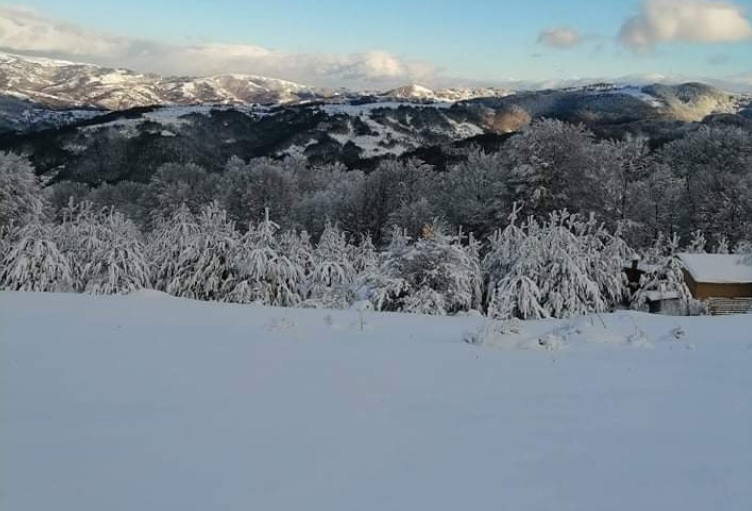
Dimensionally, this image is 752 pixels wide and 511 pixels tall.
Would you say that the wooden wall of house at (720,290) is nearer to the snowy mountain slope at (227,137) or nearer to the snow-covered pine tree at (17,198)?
the snow-covered pine tree at (17,198)

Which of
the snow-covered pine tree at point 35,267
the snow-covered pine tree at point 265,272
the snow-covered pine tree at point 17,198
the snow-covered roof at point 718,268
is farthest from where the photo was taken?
the snow-covered pine tree at point 17,198

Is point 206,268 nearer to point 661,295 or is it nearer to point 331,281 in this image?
point 331,281

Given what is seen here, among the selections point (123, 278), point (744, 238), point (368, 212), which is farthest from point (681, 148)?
point (123, 278)

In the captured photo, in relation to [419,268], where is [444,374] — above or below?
above

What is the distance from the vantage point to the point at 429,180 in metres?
46.9

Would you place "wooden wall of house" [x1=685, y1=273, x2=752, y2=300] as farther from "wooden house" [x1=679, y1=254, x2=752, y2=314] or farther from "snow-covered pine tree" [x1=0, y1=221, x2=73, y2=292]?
"snow-covered pine tree" [x1=0, y1=221, x2=73, y2=292]

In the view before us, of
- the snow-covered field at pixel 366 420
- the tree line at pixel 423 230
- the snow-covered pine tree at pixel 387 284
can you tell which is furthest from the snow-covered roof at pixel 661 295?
the snow-covered field at pixel 366 420

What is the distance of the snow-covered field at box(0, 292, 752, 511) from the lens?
285 cm

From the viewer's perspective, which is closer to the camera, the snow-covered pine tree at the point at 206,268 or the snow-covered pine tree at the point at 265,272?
the snow-covered pine tree at the point at 265,272

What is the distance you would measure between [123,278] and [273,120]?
142202mm

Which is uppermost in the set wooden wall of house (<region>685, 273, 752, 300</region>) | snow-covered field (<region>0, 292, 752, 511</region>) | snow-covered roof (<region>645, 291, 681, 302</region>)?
snow-covered field (<region>0, 292, 752, 511</region>)

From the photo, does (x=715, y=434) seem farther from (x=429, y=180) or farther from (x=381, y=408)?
(x=429, y=180)

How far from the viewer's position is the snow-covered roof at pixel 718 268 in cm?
2338

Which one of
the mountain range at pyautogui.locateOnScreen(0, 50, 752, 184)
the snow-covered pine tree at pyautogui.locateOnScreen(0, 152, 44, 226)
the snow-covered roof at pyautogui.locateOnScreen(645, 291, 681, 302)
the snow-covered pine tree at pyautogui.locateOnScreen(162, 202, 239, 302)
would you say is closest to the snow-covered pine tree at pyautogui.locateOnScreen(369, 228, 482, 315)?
the snow-covered pine tree at pyautogui.locateOnScreen(162, 202, 239, 302)
